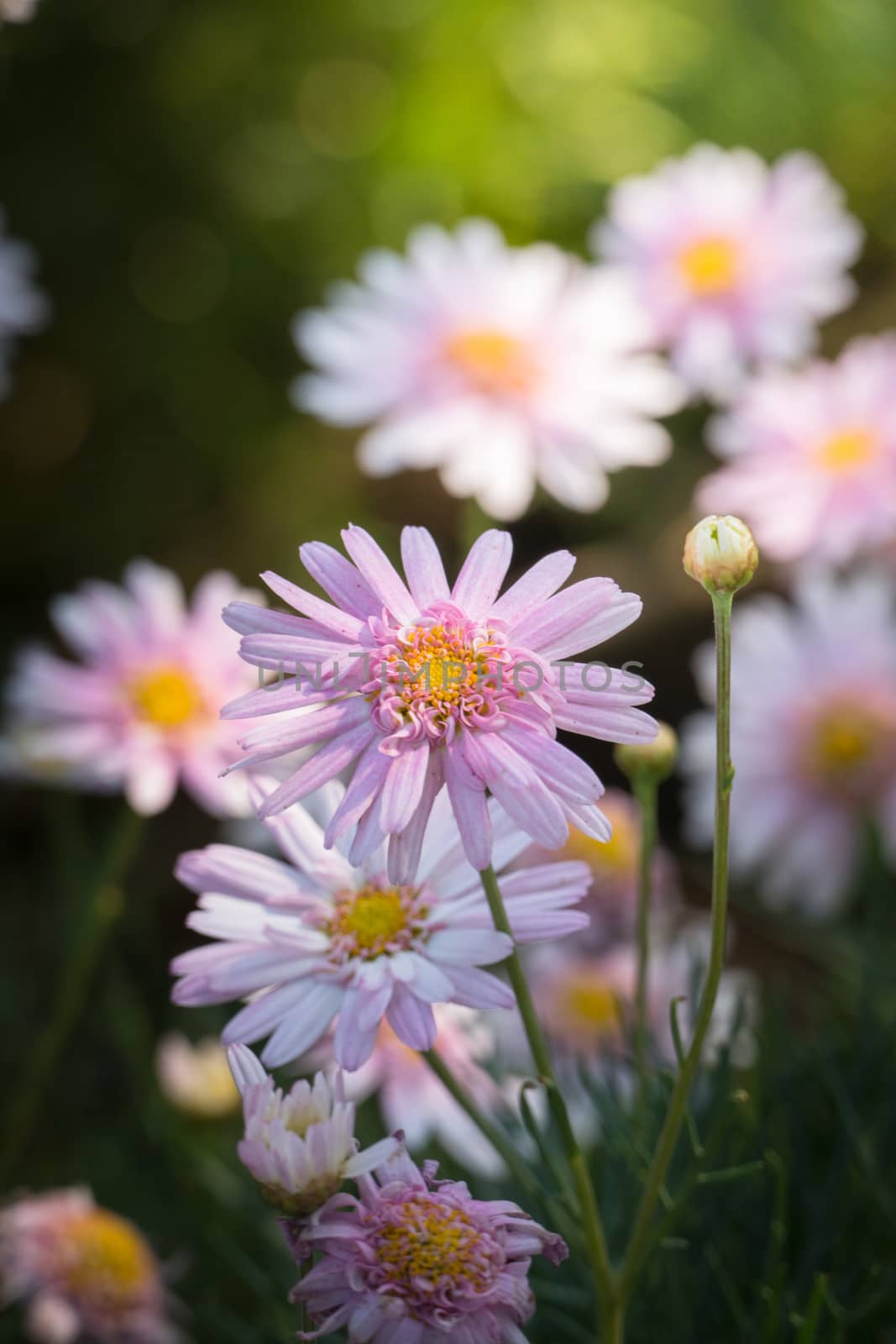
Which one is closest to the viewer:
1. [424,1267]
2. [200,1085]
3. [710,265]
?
[424,1267]

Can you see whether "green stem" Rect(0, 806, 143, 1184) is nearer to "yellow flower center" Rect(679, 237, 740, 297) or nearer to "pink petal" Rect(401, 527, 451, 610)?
"pink petal" Rect(401, 527, 451, 610)

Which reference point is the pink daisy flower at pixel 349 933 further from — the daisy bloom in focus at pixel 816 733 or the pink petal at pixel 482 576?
the daisy bloom in focus at pixel 816 733

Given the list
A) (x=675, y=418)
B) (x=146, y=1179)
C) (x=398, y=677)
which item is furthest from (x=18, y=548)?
(x=398, y=677)

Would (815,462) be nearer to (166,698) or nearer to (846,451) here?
(846,451)

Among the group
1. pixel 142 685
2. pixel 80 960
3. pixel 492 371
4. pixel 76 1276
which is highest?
pixel 492 371

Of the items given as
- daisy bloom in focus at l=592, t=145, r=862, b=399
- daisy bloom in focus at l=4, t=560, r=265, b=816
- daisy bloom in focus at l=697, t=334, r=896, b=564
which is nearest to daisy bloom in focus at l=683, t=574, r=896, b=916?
daisy bloom in focus at l=697, t=334, r=896, b=564

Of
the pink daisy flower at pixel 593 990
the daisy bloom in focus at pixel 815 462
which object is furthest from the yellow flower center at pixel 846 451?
the pink daisy flower at pixel 593 990

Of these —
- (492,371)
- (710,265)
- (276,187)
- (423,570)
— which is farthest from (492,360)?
(276,187)
